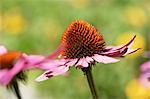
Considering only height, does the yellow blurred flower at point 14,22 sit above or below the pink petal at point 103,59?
above

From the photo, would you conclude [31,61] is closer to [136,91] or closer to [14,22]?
[136,91]

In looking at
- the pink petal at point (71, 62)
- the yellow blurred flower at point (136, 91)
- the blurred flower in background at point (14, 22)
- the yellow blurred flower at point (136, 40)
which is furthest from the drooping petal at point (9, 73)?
the blurred flower in background at point (14, 22)

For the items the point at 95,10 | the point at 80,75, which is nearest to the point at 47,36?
the point at 95,10

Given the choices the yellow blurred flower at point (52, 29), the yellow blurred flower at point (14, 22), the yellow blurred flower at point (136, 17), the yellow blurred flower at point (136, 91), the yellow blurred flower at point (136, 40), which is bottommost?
the yellow blurred flower at point (136, 91)

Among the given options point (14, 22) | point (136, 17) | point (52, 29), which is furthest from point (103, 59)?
point (14, 22)

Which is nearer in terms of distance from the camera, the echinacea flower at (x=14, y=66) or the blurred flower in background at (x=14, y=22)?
the echinacea flower at (x=14, y=66)

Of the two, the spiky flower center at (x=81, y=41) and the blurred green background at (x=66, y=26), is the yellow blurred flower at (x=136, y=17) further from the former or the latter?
the spiky flower center at (x=81, y=41)
